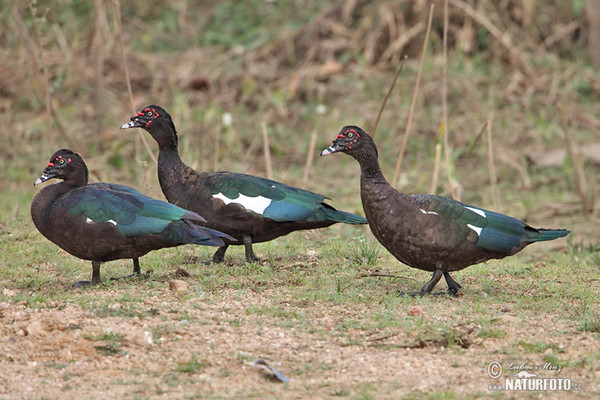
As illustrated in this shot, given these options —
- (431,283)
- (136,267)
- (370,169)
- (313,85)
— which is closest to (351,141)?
(370,169)

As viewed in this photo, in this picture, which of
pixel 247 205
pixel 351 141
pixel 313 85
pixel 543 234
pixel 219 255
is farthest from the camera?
pixel 313 85

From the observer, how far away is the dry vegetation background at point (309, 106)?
21.6ft

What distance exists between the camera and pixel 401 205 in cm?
613

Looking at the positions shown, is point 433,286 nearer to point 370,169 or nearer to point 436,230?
point 436,230

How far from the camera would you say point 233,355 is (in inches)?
190

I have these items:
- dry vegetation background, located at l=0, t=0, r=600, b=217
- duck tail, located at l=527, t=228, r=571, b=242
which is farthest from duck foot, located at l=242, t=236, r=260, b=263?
dry vegetation background, located at l=0, t=0, r=600, b=217

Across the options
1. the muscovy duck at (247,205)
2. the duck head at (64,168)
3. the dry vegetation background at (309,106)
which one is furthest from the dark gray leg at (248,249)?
the duck head at (64,168)

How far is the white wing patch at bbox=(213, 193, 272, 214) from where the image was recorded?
22.7 ft

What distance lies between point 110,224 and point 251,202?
1.27 meters

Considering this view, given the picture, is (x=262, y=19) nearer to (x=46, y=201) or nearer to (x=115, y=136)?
(x=115, y=136)

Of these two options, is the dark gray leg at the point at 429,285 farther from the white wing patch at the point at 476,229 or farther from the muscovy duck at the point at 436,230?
the white wing patch at the point at 476,229

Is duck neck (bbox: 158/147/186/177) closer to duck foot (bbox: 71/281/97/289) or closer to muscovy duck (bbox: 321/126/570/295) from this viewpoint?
duck foot (bbox: 71/281/97/289)

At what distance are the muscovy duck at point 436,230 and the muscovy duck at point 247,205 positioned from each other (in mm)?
767

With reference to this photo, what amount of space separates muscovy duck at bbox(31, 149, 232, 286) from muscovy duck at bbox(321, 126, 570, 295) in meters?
1.15
